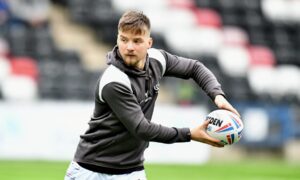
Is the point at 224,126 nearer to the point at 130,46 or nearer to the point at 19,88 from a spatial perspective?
the point at 130,46

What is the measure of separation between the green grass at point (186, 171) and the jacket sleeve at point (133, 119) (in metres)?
5.88

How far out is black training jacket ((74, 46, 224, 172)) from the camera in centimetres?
600

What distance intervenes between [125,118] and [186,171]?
26.7 feet

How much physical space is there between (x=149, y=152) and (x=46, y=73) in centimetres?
290

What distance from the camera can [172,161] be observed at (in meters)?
16.0

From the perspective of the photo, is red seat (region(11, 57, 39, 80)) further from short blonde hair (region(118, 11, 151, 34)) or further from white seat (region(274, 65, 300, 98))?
short blonde hair (region(118, 11, 151, 34))

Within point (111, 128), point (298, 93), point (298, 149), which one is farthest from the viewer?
point (298, 93)

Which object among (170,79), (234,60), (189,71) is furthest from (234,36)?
(189,71)

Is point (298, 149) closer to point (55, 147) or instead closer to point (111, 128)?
point (55, 147)

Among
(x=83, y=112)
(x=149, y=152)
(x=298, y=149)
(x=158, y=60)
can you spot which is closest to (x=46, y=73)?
(x=83, y=112)

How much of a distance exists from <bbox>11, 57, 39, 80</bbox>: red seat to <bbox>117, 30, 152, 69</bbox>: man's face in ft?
36.1

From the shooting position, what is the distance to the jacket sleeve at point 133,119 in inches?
235

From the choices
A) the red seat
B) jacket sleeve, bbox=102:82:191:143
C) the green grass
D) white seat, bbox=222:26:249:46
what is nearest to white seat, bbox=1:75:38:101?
the red seat

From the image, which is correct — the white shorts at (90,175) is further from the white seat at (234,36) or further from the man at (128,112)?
the white seat at (234,36)
